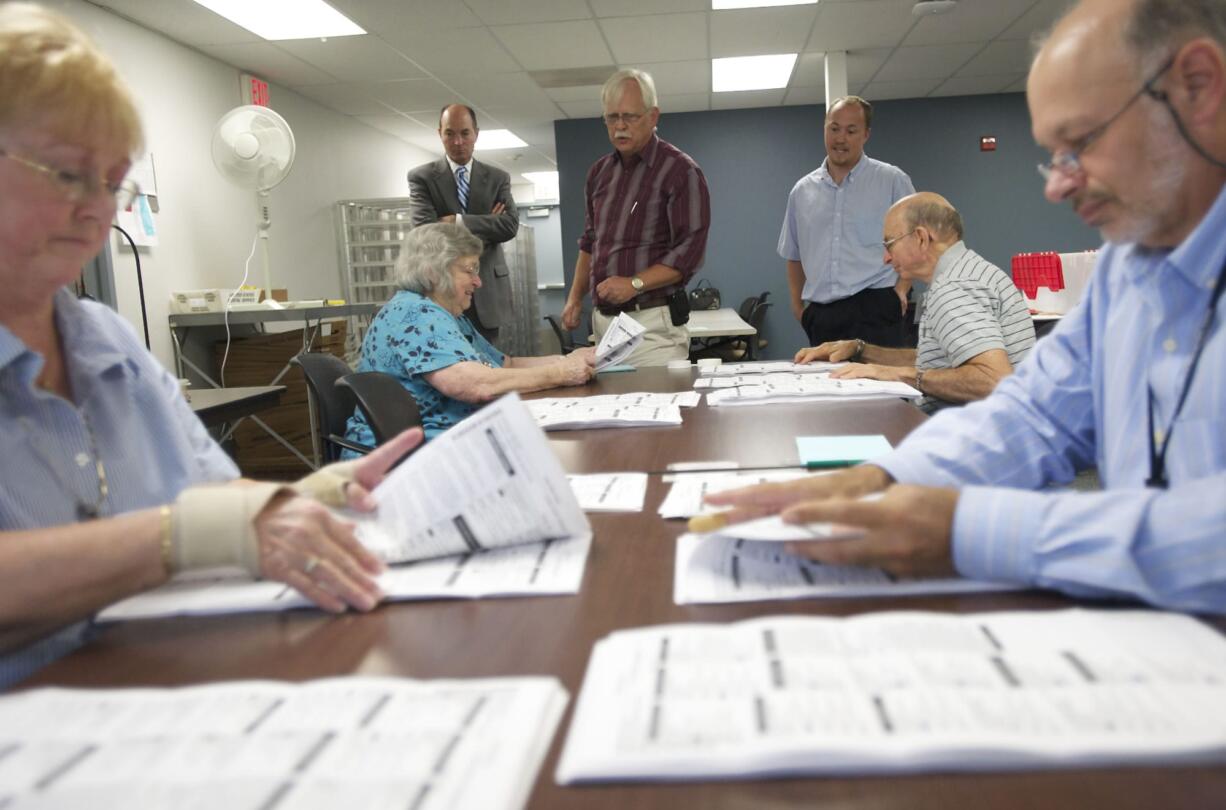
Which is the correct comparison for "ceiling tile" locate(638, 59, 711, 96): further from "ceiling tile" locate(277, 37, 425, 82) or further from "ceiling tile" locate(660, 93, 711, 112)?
"ceiling tile" locate(277, 37, 425, 82)

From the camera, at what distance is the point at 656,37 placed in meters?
5.65

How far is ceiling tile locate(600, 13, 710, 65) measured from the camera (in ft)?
17.4

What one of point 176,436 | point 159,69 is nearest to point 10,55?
point 176,436

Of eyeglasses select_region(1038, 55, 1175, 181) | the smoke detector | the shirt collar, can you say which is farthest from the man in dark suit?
→ eyeglasses select_region(1038, 55, 1175, 181)

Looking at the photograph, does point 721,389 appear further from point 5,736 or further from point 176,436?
point 5,736

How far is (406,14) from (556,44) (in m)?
1.11

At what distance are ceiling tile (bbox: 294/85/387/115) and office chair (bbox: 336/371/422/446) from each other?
17.2 ft

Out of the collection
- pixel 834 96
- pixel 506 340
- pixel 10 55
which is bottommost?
pixel 506 340

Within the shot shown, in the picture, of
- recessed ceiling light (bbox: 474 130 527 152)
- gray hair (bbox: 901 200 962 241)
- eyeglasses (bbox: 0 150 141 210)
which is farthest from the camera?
recessed ceiling light (bbox: 474 130 527 152)

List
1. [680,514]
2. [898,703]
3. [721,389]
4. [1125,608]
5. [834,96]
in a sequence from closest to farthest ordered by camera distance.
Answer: [898,703], [1125,608], [680,514], [721,389], [834,96]

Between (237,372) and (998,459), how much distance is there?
4.85 meters

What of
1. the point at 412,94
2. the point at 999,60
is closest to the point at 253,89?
the point at 412,94

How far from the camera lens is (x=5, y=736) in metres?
0.56

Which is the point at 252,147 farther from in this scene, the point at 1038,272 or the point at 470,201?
the point at 1038,272
